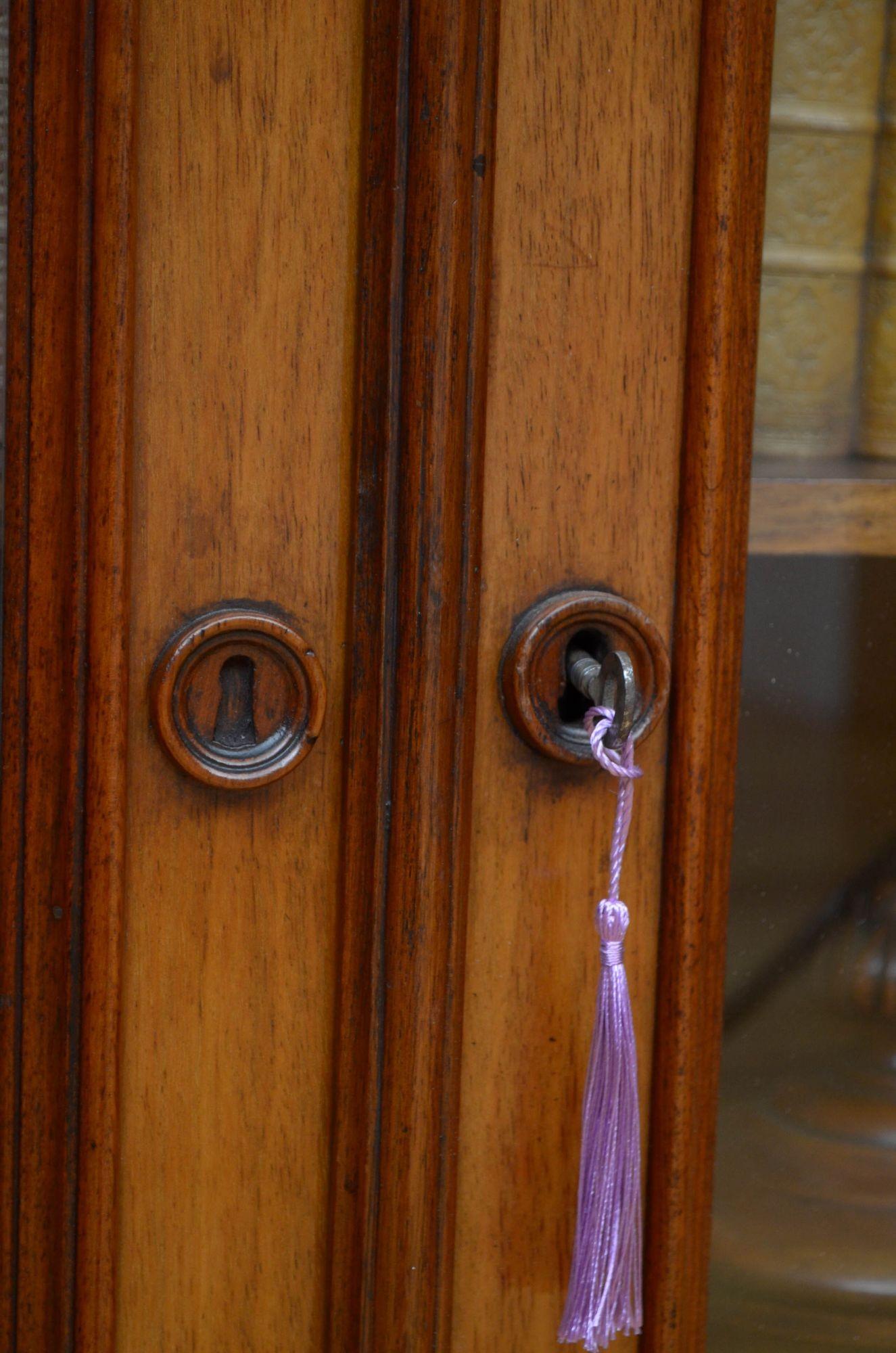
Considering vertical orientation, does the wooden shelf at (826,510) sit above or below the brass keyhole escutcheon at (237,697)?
above

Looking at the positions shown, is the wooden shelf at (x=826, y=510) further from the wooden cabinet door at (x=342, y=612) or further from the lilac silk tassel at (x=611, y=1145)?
the lilac silk tassel at (x=611, y=1145)

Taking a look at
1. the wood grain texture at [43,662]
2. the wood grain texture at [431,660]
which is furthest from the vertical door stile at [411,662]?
the wood grain texture at [43,662]

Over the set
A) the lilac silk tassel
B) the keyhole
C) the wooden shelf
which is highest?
the wooden shelf

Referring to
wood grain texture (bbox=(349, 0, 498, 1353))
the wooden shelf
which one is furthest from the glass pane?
wood grain texture (bbox=(349, 0, 498, 1353))

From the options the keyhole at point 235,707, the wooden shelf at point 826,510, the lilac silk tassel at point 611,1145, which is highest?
the wooden shelf at point 826,510

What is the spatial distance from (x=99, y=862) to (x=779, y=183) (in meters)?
0.43

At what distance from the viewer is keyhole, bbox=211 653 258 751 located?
0.52m

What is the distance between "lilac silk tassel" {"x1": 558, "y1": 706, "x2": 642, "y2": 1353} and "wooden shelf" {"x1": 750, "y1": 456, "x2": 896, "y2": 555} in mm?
131

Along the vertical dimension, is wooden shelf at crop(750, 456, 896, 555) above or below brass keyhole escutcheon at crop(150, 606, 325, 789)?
above

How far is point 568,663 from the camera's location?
537mm

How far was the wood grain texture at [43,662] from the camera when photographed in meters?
0.48

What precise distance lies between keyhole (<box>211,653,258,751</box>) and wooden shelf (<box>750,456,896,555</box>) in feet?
0.79

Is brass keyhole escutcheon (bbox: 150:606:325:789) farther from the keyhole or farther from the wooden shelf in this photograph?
the wooden shelf

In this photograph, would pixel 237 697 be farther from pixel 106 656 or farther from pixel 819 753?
pixel 819 753
